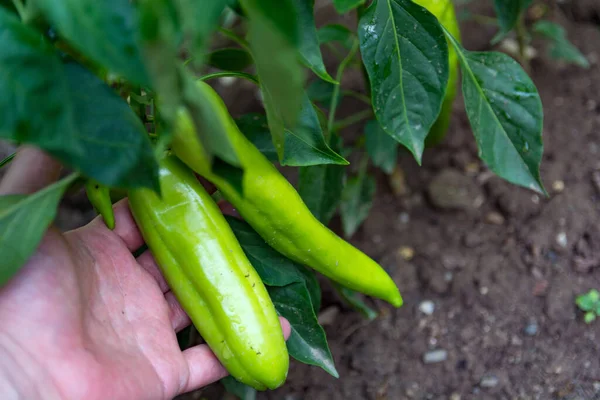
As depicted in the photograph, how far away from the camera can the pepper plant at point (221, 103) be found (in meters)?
0.49

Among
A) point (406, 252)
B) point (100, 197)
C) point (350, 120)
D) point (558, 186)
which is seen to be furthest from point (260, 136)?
point (558, 186)

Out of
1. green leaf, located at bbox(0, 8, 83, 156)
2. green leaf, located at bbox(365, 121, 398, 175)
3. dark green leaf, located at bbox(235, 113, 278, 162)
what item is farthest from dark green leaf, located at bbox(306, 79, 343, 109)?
green leaf, located at bbox(0, 8, 83, 156)

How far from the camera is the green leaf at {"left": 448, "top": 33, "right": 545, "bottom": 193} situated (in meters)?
0.94

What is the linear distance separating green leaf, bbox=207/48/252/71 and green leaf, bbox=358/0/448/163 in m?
0.30

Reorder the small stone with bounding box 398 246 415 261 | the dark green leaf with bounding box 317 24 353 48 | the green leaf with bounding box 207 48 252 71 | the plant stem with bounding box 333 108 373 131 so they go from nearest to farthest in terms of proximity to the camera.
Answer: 1. the green leaf with bounding box 207 48 252 71
2. the dark green leaf with bounding box 317 24 353 48
3. the plant stem with bounding box 333 108 373 131
4. the small stone with bounding box 398 246 415 261

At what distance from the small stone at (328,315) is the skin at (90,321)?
469 mm

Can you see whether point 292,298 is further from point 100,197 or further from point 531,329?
point 531,329

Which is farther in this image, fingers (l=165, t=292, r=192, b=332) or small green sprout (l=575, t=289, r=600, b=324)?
small green sprout (l=575, t=289, r=600, b=324)

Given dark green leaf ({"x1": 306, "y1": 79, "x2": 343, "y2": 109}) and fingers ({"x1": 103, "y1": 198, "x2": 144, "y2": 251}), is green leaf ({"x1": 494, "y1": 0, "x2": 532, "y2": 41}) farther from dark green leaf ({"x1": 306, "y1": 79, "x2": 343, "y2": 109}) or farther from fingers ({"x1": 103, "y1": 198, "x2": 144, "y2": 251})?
fingers ({"x1": 103, "y1": 198, "x2": 144, "y2": 251})

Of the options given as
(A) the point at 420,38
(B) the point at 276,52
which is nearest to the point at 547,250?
(A) the point at 420,38

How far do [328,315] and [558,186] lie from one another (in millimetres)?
666

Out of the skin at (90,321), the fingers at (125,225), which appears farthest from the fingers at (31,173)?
the fingers at (125,225)

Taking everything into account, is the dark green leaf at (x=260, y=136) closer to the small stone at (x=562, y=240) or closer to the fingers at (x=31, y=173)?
the fingers at (x=31, y=173)

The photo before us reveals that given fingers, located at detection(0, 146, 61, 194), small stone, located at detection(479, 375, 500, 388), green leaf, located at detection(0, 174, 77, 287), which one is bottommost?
small stone, located at detection(479, 375, 500, 388)
